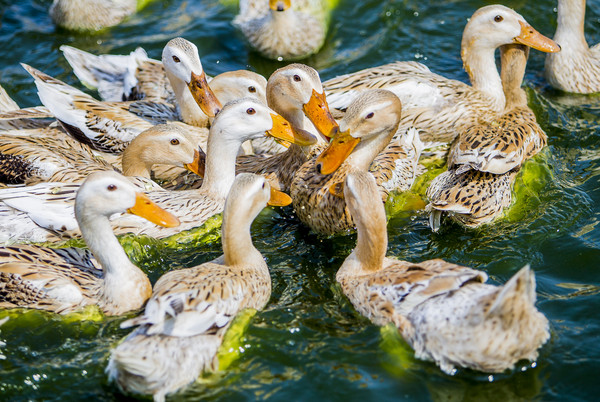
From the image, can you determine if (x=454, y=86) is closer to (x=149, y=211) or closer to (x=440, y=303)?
(x=440, y=303)

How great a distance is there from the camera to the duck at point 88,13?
10859mm

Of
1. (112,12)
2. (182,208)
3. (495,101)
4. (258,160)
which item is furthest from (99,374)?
(112,12)

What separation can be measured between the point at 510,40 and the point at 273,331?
15.0 feet

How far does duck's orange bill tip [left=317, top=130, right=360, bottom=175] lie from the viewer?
705 centimetres

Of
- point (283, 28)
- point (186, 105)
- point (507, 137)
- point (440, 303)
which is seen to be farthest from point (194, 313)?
point (283, 28)

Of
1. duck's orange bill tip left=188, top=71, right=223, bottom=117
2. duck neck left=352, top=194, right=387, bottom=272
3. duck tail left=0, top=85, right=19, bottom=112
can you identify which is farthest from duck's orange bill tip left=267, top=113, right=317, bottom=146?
duck tail left=0, top=85, right=19, bottom=112

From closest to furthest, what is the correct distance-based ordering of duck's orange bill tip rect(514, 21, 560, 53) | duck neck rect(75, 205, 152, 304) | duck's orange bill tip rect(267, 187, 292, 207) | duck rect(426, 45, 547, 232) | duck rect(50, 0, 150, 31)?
duck neck rect(75, 205, 152, 304) < duck's orange bill tip rect(267, 187, 292, 207) < duck rect(426, 45, 547, 232) < duck's orange bill tip rect(514, 21, 560, 53) < duck rect(50, 0, 150, 31)

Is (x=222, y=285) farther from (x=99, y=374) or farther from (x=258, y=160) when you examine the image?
(x=258, y=160)

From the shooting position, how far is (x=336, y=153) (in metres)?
7.10

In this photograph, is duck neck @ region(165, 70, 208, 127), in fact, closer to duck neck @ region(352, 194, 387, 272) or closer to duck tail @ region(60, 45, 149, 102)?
duck tail @ region(60, 45, 149, 102)

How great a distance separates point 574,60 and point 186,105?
4581 mm

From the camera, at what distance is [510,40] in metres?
Result: 8.70

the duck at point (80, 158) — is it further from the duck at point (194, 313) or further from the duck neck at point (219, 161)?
the duck at point (194, 313)

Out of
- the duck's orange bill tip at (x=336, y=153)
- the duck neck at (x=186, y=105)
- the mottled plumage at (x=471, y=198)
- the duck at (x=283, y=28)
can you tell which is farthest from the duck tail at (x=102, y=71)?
the mottled plumage at (x=471, y=198)
